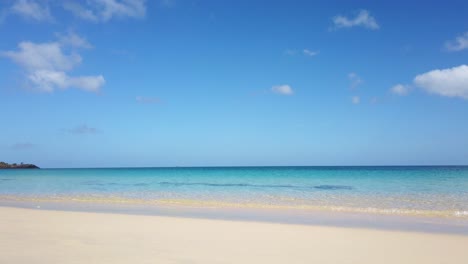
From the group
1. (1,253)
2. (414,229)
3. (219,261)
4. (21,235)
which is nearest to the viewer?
(219,261)

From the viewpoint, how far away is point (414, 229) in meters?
8.65

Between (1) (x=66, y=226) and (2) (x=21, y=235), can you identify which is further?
(1) (x=66, y=226)

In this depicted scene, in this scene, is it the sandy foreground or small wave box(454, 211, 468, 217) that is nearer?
the sandy foreground

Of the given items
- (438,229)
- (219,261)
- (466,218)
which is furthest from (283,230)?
(466,218)

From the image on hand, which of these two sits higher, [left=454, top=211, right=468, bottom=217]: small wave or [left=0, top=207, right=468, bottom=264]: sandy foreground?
[left=0, top=207, right=468, bottom=264]: sandy foreground

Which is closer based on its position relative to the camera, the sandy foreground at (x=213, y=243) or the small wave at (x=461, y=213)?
the sandy foreground at (x=213, y=243)

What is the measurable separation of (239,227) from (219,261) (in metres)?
2.99

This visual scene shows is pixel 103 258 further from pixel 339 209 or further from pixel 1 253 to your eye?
pixel 339 209

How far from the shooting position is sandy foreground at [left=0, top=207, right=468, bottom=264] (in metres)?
5.73

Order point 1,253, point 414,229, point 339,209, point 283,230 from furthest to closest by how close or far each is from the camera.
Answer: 1. point 339,209
2. point 414,229
3. point 283,230
4. point 1,253

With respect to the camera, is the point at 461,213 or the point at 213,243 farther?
the point at 461,213

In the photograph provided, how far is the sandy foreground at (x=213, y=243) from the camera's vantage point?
5734 mm

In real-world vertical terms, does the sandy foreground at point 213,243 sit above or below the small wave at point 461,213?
above

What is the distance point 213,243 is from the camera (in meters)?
6.78
